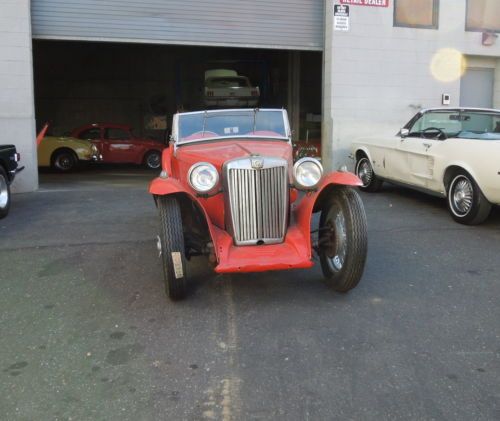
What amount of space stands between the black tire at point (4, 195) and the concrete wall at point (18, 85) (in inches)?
89.4

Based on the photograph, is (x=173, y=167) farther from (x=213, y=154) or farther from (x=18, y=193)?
(x=18, y=193)

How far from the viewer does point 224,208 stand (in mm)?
4570

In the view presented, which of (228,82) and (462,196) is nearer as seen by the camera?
(462,196)

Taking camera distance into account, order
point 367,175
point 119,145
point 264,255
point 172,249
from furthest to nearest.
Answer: point 119,145 → point 367,175 → point 264,255 → point 172,249

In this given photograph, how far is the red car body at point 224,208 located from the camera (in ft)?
13.8

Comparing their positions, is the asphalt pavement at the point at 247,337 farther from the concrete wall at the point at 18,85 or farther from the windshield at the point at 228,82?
the windshield at the point at 228,82

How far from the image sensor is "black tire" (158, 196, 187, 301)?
13.6 ft

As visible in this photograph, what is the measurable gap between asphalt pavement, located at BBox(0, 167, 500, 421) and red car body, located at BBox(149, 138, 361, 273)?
1.27ft

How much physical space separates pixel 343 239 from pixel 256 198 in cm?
82

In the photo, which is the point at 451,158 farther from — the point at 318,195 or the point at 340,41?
the point at 340,41

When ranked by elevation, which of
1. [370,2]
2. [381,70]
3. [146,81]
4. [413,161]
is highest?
[370,2]

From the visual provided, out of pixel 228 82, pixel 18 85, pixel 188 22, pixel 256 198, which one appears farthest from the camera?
pixel 228 82

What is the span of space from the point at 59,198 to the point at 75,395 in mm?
7030

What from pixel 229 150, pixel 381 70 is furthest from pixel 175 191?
pixel 381 70
